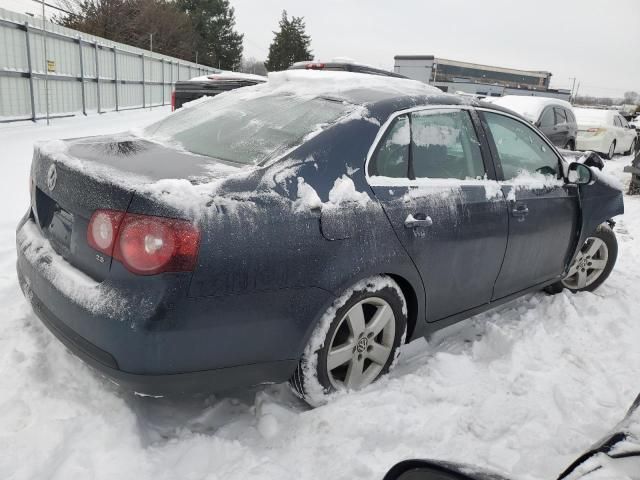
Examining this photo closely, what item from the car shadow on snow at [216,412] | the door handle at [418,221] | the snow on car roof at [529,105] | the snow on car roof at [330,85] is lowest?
the car shadow on snow at [216,412]

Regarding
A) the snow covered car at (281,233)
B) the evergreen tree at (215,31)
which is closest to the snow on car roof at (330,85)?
the snow covered car at (281,233)

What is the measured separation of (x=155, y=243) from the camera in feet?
6.63

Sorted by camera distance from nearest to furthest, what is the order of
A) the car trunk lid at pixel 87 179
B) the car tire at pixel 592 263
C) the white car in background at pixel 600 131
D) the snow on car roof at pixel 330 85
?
1. the car trunk lid at pixel 87 179
2. the snow on car roof at pixel 330 85
3. the car tire at pixel 592 263
4. the white car in background at pixel 600 131

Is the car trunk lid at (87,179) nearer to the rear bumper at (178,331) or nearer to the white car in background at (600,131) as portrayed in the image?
the rear bumper at (178,331)

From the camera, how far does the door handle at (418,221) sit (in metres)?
2.71

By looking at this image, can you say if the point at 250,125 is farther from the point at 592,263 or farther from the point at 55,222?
the point at 592,263

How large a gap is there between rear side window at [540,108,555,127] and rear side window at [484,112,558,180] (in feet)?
25.9

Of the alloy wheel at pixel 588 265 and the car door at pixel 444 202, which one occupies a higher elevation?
the car door at pixel 444 202

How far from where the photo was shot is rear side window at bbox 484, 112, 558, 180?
3494 millimetres

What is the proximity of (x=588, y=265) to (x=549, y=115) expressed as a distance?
7.76 meters

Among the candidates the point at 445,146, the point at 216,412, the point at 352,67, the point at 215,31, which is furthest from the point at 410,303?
the point at 215,31

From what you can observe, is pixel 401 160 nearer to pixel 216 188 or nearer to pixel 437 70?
pixel 216 188

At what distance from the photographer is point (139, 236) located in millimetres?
2045

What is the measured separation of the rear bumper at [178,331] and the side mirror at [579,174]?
2485 millimetres
